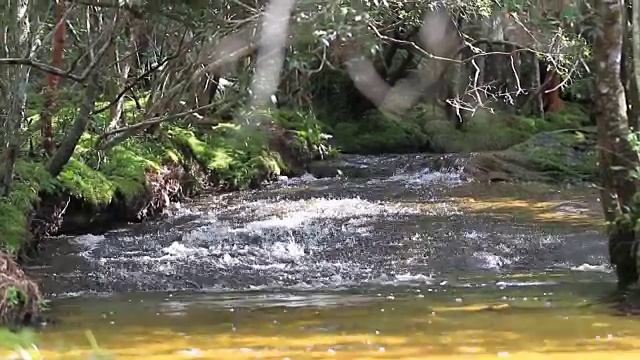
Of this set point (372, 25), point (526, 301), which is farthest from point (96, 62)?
point (526, 301)

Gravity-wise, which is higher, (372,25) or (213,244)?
(372,25)

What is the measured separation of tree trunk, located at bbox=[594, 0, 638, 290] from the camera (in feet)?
22.3

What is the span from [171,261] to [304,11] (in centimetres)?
299

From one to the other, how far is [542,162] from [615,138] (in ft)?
36.4

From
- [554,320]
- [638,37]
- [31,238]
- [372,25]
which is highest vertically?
[372,25]

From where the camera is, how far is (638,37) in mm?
7262

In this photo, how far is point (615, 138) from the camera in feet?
22.6

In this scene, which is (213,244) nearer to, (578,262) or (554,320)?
(578,262)

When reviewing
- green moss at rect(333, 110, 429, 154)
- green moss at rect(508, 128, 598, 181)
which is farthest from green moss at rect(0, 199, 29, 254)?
green moss at rect(333, 110, 429, 154)

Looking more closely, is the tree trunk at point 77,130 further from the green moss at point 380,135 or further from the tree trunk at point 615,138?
the green moss at point 380,135

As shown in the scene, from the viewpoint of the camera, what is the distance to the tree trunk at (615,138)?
22.3 ft

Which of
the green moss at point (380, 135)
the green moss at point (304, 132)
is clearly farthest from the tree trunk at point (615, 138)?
the green moss at point (380, 135)

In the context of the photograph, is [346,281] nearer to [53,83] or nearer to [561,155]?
[53,83]

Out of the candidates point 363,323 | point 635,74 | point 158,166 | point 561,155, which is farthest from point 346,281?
point 561,155
